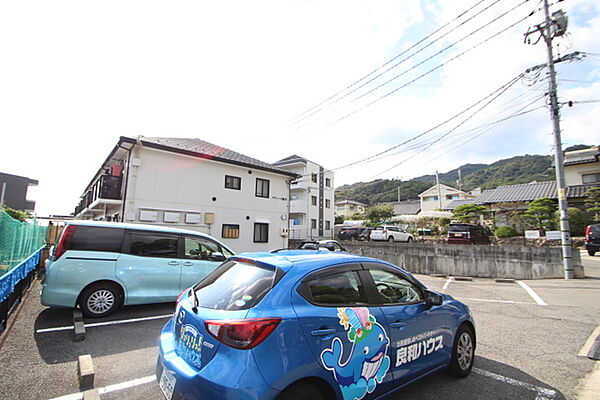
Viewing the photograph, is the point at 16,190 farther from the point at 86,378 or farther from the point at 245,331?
the point at 245,331

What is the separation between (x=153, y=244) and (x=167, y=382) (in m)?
3.92

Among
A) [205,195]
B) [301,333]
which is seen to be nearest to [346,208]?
[205,195]

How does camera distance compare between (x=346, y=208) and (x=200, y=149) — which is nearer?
(x=200, y=149)

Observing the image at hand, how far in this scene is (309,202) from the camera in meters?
31.4

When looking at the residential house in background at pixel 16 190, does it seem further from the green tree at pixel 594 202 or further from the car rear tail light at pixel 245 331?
the green tree at pixel 594 202

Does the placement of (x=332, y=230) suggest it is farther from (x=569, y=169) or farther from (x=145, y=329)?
(x=145, y=329)

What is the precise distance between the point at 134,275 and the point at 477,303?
7.50 meters

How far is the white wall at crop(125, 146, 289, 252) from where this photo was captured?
12.4 m

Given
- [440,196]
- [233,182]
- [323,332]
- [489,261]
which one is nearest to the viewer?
[323,332]

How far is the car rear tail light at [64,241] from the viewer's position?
471cm

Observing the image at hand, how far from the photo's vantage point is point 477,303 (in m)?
6.67

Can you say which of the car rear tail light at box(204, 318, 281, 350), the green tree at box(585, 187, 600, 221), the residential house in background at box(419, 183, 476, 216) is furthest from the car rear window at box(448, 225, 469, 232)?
the residential house in background at box(419, 183, 476, 216)

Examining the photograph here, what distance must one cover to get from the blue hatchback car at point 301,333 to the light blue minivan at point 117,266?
3.20 meters

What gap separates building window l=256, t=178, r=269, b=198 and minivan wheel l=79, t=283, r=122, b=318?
1166cm
